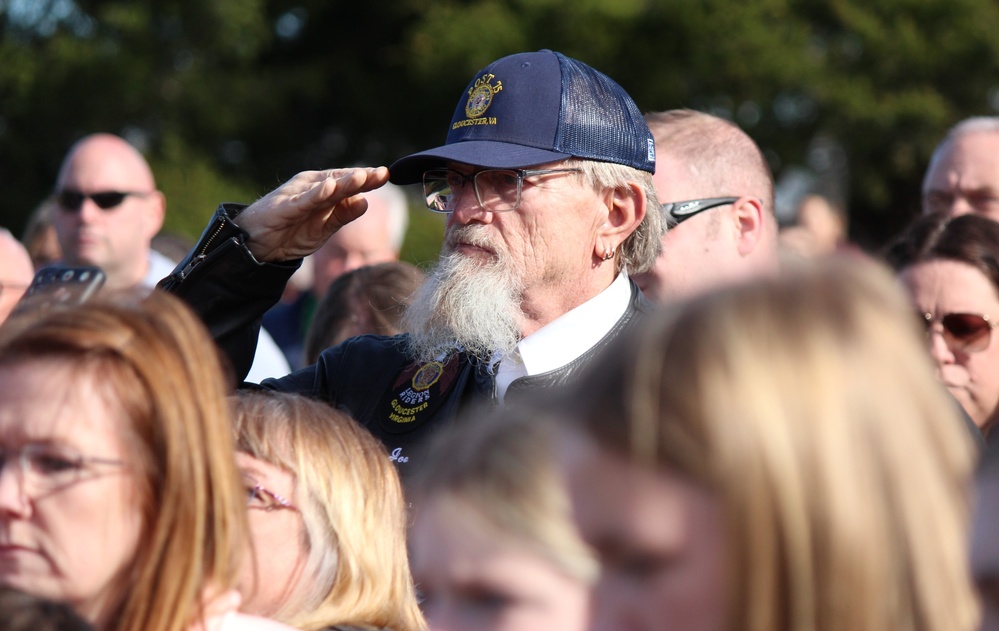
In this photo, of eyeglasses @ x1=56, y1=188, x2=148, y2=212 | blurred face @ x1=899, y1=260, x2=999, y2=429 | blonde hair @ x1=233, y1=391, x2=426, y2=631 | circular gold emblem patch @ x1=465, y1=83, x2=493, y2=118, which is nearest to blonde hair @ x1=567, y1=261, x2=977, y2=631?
blonde hair @ x1=233, y1=391, x2=426, y2=631

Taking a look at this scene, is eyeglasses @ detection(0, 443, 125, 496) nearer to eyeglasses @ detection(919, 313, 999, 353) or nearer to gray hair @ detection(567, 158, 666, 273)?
gray hair @ detection(567, 158, 666, 273)

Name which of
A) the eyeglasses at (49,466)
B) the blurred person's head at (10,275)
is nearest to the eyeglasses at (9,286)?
the blurred person's head at (10,275)

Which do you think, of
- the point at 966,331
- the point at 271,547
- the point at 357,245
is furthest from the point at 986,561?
the point at 357,245

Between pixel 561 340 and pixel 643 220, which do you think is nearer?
pixel 561 340

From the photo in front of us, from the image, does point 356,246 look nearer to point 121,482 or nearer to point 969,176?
point 969,176

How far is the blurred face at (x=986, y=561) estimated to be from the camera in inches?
50.3

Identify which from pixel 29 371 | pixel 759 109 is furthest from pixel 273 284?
pixel 759 109

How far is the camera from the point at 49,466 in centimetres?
187

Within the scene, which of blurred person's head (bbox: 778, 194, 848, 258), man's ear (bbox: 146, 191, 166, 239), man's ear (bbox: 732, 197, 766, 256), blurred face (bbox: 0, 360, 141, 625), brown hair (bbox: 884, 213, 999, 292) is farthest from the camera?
blurred person's head (bbox: 778, 194, 848, 258)

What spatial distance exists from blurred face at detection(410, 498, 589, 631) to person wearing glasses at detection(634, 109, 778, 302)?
2.47 meters

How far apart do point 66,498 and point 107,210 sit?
13.7 feet

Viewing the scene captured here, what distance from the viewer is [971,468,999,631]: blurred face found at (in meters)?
1.28

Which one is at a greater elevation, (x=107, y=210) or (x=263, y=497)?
(x=263, y=497)

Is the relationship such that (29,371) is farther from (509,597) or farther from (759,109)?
(759,109)
